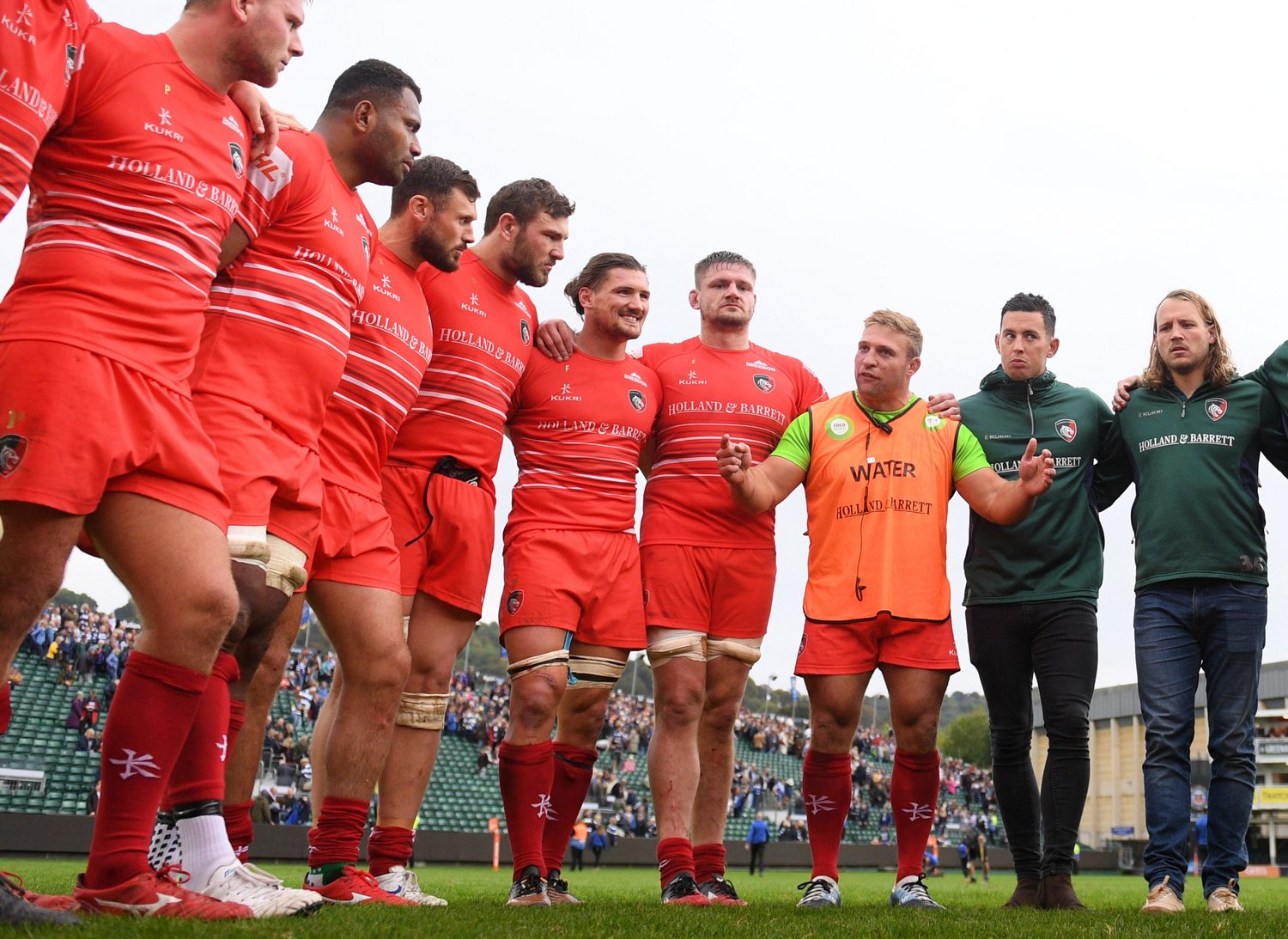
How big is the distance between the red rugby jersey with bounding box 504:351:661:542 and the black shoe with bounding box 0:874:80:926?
3485 mm

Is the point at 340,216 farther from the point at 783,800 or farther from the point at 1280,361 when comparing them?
the point at 783,800

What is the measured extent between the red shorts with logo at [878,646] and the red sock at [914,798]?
1.61 ft

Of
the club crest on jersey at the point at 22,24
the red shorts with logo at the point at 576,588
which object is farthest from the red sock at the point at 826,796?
the club crest on jersey at the point at 22,24

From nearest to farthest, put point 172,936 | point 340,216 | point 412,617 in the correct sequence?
point 172,936 → point 340,216 → point 412,617

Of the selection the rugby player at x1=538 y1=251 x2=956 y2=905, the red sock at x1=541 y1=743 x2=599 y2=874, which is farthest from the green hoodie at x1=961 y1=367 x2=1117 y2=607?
the red sock at x1=541 y1=743 x2=599 y2=874

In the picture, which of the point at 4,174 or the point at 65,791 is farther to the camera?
the point at 65,791

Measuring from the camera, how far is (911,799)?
6.16 m

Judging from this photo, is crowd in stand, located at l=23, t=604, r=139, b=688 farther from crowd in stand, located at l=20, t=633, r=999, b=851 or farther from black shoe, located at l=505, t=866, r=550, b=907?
black shoe, located at l=505, t=866, r=550, b=907

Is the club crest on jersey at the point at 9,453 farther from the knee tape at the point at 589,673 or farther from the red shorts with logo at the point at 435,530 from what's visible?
the knee tape at the point at 589,673

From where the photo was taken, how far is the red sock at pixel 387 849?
5.25 meters

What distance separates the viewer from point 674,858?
581 centimetres

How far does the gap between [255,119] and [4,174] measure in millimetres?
1128

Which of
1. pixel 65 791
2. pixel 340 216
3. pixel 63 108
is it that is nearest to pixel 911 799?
pixel 340 216

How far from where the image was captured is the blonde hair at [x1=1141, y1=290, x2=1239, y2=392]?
20.9 ft
